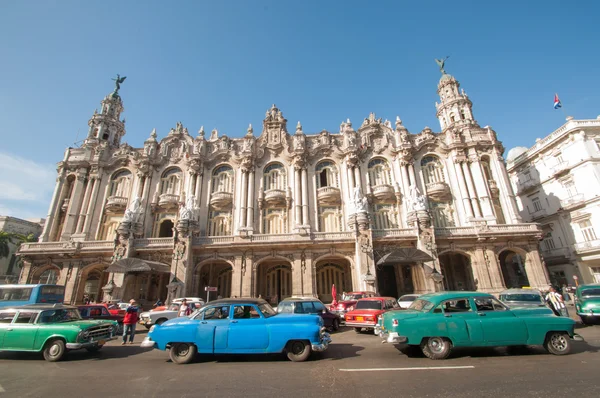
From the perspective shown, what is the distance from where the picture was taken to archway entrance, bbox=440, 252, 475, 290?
85.4ft

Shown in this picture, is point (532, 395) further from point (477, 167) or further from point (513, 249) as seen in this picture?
point (477, 167)

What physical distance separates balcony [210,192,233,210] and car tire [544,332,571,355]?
2534cm

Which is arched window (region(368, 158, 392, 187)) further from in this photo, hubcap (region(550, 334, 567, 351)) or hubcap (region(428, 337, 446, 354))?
hubcap (region(428, 337, 446, 354))

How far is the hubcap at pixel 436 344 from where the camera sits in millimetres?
7625

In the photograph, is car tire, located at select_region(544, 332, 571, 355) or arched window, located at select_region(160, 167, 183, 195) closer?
car tire, located at select_region(544, 332, 571, 355)

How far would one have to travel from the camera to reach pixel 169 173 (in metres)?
31.1

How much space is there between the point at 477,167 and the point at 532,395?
2804 cm

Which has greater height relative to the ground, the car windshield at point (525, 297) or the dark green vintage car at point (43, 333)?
the car windshield at point (525, 297)

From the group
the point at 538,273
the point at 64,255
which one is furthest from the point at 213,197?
the point at 538,273

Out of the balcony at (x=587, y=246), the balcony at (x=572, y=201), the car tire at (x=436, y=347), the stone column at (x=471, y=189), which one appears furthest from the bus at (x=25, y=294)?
the balcony at (x=572, y=201)

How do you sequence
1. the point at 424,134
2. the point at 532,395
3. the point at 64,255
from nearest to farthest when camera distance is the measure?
the point at 532,395
the point at 64,255
the point at 424,134

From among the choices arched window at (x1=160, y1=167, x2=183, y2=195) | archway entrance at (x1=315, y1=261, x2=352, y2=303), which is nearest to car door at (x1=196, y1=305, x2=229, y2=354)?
archway entrance at (x1=315, y1=261, x2=352, y2=303)

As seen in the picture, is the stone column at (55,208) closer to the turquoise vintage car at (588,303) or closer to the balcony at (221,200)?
the balcony at (221,200)

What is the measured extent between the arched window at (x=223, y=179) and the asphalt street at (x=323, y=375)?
71.8 ft
